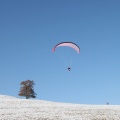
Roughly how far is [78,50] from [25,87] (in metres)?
43.7

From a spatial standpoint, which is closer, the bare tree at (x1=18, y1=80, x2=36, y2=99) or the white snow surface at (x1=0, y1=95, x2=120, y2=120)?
the white snow surface at (x1=0, y1=95, x2=120, y2=120)

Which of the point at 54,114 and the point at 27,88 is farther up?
the point at 27,88

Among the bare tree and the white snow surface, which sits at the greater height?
the bare tree

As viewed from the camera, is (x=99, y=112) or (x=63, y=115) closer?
(x=63, y=115)

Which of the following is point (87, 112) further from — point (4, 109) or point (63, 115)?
point (4, 109)

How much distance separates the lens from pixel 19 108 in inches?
1726

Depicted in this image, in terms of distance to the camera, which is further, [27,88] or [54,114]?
[27,88]

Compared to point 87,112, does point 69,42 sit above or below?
above

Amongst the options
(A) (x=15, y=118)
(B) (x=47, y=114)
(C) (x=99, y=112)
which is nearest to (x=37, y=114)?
(B) (x=47, y=114)

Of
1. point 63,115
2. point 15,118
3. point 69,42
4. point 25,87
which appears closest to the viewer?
point 15,118

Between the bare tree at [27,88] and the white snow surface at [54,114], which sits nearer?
the white snow surface at [54,114]

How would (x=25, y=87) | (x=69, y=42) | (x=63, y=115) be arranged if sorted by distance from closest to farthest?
(x=63, y=115) → (x=69, y=42) → (x=25, y=87)

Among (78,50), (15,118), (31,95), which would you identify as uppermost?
(31,95)

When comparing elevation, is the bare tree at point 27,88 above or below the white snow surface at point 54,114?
above
